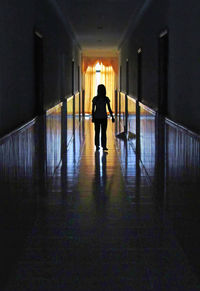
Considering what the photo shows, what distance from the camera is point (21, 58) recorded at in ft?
21.3

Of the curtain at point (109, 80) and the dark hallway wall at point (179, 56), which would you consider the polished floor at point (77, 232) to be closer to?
the dark hallway wall at point (179, 56)

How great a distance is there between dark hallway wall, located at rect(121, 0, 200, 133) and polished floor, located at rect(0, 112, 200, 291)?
Answer: 1.21 meters

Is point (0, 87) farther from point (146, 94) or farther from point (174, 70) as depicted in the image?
point (146, 94)

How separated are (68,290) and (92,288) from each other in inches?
6.9

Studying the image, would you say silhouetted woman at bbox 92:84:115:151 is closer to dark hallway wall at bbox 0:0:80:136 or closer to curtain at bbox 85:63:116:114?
dark hallway wall at bbox 0:0:80:136

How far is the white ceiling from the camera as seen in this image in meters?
10.7

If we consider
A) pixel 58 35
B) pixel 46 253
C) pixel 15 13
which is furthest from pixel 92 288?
pixel 58 35

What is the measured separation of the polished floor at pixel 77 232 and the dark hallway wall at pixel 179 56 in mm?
1205

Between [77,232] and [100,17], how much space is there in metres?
8.34

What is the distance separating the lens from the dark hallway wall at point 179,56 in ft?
17.9

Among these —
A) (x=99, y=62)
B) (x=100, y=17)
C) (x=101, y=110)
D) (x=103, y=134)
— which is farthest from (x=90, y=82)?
(x=103, y=134)

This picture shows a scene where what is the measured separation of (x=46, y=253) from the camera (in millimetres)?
4820

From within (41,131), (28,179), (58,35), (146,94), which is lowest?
(28,179)

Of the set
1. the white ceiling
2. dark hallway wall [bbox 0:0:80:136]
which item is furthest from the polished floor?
the white ceiling
